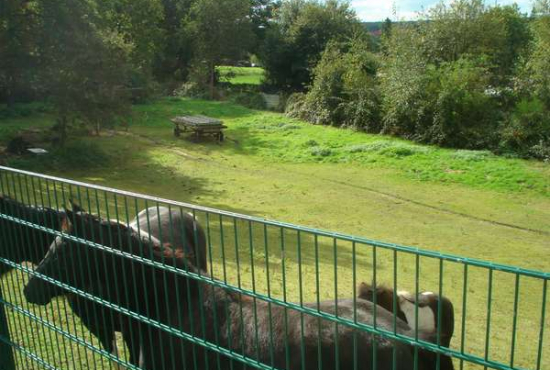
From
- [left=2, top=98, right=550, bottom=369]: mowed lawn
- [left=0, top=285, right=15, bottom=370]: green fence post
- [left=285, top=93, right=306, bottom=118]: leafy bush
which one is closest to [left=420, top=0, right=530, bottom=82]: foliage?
[left=2, top=98, right=550, bottom=369]: mowed lawn

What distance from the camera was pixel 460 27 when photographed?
79.9 ft

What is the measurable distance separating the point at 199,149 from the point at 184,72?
24662 millimetres

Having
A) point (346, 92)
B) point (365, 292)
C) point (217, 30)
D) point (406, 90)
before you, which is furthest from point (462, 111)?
point (217, 30)

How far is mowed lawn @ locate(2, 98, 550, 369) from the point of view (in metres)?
7.66

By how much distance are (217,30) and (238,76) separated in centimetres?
962

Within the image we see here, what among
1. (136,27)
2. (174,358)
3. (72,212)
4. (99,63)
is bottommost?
(174,358)

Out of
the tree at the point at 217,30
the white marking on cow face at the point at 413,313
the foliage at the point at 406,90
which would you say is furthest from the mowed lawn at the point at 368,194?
the tree at the point at 217,30

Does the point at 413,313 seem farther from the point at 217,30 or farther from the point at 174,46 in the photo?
the point at 174,46

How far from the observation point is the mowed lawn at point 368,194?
7.66 meters

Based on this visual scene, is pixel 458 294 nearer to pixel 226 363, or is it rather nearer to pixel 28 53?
pixel 226 363

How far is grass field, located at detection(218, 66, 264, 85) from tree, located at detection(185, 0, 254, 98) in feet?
7.56

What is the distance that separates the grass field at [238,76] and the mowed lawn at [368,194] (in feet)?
61.6

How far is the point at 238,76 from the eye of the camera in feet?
160

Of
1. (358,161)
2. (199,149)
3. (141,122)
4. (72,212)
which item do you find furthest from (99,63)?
(72,212)
